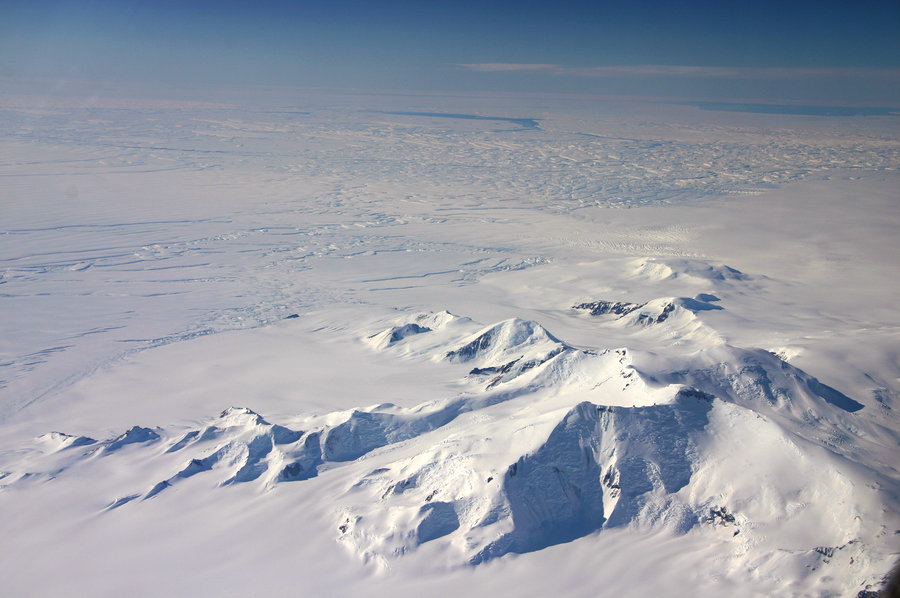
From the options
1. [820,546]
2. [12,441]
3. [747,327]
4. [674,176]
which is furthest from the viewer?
[674,176]

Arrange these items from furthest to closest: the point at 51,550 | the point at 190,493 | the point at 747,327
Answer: the point at 747,327
the point at 190,493
the point at 51,550

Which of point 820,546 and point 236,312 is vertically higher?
point 820,546

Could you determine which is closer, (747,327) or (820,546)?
→ (820,546)

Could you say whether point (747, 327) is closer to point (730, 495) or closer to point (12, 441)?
point (730, 495)

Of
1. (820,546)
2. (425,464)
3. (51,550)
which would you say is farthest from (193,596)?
(820,546)
